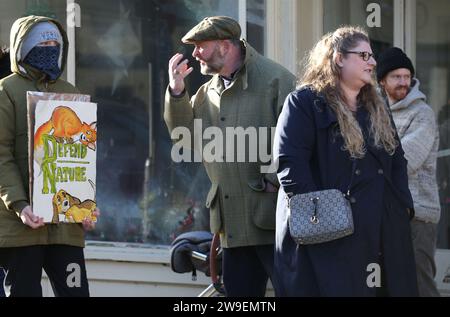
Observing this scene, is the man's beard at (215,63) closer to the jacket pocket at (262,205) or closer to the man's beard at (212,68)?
the man's beard at (212,68)

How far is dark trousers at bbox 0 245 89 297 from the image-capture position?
6.28 meters

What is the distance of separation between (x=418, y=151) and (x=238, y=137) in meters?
1.00

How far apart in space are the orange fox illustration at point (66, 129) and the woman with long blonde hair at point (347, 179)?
Answer: 1.05 metres

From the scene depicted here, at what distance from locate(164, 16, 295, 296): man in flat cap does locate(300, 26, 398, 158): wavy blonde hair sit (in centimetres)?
57

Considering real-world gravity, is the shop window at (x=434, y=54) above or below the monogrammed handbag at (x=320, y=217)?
above

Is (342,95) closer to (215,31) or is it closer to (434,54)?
(215,31)

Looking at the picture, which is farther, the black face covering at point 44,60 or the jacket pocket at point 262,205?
the jacket pocket at point 262,205

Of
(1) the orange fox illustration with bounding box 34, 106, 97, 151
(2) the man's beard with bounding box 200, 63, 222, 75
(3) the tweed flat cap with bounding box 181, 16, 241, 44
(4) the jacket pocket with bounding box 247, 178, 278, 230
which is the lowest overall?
(4) the jacket pocket with bounding box 247, 178, 278, 230

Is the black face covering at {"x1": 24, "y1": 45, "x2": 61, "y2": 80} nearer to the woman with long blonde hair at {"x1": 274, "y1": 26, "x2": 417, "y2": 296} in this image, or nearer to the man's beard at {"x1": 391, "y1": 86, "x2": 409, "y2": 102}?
the woman with long blonde hair at {"x1": 274, "y1": 26, "x2": 417, "y2": 296}

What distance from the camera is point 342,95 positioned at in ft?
19.7

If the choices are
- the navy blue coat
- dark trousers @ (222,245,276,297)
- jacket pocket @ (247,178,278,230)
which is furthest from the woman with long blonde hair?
dark trousers @ (222,245,276,297)

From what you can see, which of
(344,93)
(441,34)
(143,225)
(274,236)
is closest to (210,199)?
(274,236)

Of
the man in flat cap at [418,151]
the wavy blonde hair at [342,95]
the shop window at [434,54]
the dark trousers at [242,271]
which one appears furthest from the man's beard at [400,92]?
the shop window at [434,54]

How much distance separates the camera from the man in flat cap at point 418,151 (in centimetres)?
680
